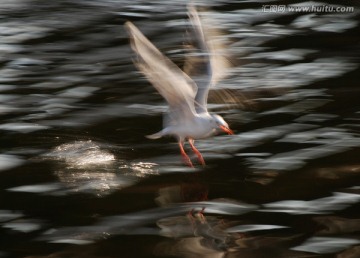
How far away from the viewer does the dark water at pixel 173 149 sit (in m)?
5.98

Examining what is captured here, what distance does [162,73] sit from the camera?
6520 millimetres

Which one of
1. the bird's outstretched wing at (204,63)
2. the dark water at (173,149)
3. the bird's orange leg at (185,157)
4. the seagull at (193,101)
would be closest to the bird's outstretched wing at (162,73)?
the seagull at (193,101)

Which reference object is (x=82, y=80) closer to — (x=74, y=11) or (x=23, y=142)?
(x=23, y=142)

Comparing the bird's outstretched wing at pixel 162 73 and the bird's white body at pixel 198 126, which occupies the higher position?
the bird's outstretched wing at pixel 162 73

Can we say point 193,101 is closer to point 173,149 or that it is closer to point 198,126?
point 198,126

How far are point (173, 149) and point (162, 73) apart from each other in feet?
4.71

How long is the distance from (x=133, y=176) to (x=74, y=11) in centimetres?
624

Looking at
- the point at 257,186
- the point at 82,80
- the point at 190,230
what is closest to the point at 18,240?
the point at 190,230

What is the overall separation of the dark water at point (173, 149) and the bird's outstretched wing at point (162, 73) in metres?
0.63

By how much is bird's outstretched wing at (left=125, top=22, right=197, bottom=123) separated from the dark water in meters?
0.63

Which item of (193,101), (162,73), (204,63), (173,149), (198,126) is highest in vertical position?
(162,73)

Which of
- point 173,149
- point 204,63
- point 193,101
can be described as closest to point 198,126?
point 193,101

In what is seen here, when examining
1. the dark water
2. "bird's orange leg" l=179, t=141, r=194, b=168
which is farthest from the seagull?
the dark water

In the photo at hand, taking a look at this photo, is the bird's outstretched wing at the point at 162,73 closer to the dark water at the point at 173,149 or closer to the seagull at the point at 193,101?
the seagull at the point at 193,101
